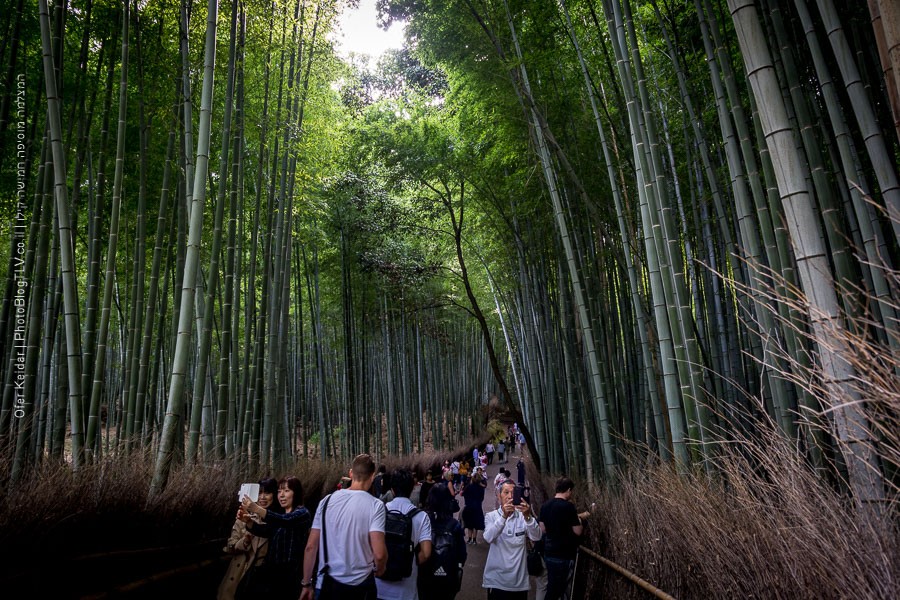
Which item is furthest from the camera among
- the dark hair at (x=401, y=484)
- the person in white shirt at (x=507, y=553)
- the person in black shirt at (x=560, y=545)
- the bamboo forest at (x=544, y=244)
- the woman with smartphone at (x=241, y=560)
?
the person in black shirt at (x=560, y=545)

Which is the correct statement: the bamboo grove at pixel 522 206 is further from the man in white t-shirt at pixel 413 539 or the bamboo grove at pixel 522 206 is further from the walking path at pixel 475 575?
the walking path at pixel 475 575

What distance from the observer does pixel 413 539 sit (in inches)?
98.0

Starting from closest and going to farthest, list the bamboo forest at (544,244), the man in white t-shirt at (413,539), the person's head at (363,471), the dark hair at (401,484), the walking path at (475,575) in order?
the bamboo forest at (544,244)
the person's head at (363,471)
the man in white t-shirt at (413,539)
the dark hair at (401,484)
the walking path at (475,575)

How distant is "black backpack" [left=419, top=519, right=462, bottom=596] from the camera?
8.83ft

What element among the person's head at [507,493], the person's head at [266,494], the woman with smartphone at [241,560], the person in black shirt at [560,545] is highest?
the person's head at [266,494]

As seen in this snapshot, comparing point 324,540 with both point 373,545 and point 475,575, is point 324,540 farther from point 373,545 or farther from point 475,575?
point 475,575

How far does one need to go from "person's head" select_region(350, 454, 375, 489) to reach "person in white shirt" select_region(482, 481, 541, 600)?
887 mm

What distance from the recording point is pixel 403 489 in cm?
261

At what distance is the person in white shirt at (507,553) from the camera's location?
110 inches

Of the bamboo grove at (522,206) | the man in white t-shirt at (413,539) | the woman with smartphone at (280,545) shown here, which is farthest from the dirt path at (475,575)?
the woman with smartphone at (280,545)

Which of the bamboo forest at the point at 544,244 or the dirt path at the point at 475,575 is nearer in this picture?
the bamboo forest at the point at 544,244

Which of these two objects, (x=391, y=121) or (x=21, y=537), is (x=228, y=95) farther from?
(x=391, y=121)

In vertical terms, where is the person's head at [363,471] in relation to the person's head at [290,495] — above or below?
above

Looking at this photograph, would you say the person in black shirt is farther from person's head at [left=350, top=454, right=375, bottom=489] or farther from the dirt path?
the dirt path
